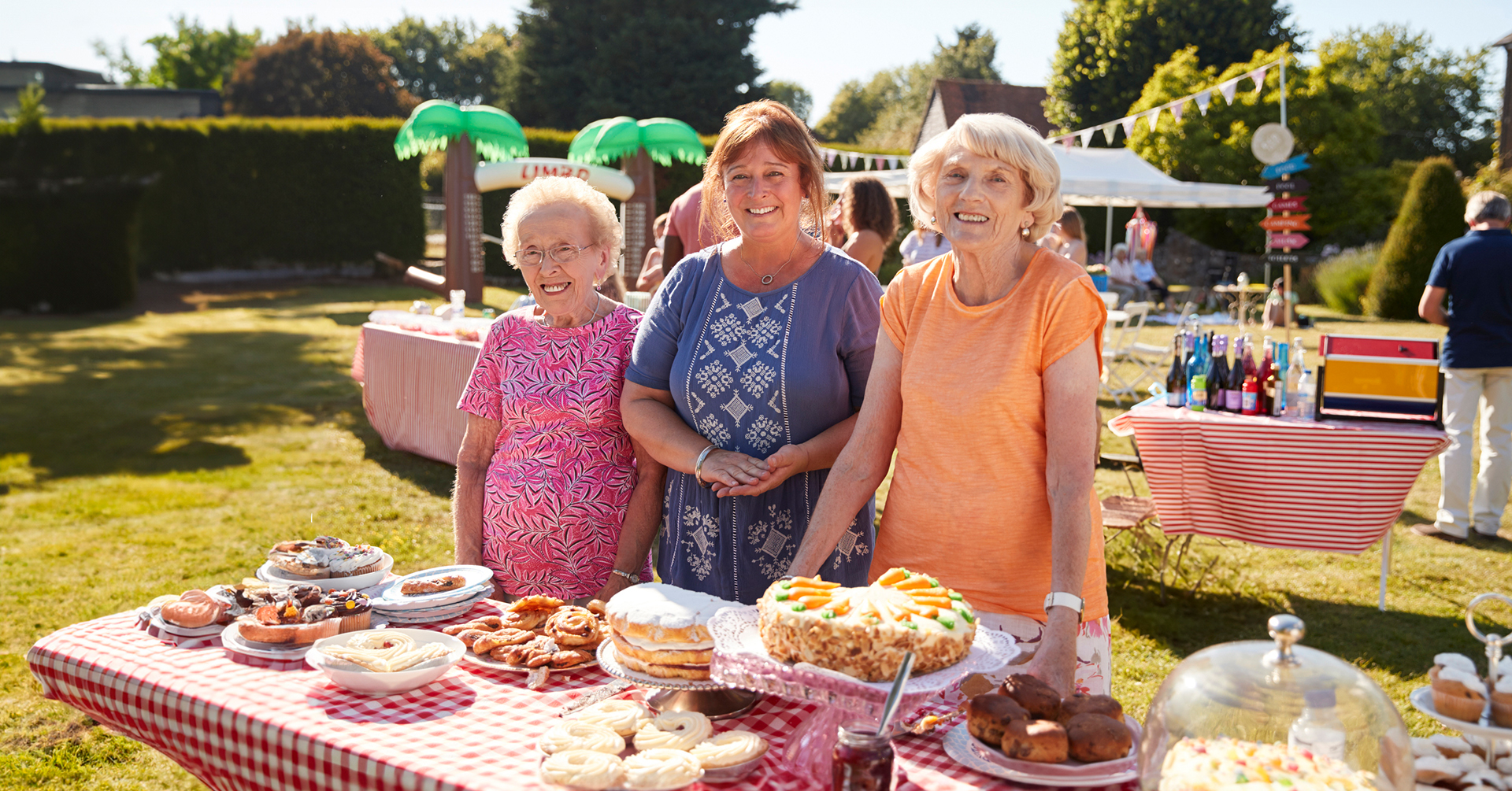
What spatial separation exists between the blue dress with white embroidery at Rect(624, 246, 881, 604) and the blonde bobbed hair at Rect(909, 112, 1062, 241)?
16.8 inches

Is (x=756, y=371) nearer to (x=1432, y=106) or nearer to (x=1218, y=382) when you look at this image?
(x=1218, y=382)

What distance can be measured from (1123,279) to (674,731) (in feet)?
56.8

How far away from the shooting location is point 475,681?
191 cm

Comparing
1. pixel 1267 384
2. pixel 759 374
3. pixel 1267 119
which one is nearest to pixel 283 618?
pixel 759 374

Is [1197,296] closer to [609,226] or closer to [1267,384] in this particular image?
[1267,384]

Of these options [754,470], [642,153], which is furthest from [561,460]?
[642,153]

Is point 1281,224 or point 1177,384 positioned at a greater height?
point 1281,224

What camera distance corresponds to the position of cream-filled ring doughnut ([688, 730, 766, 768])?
149cm

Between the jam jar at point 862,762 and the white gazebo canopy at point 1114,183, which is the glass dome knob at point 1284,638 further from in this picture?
the white gazebo canopy at point 1114,183

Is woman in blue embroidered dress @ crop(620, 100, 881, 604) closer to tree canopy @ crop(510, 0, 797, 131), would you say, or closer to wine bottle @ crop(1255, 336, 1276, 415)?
wine bottle @ crop(1255, 336, 1276, 415)

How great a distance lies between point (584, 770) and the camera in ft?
4.73

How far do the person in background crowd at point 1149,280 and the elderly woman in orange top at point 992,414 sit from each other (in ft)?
56.4

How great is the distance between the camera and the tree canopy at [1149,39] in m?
30.5

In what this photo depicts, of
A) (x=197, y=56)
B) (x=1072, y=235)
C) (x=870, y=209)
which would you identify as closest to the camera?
(x=870, y=209)
